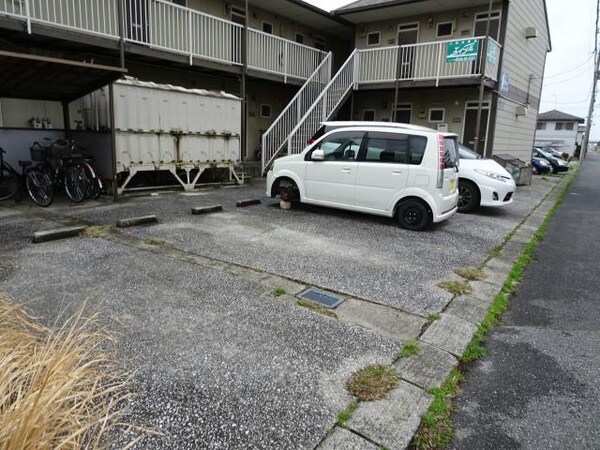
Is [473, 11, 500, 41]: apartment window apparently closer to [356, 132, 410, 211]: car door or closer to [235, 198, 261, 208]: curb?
[356, 132, 410, 211]: car door

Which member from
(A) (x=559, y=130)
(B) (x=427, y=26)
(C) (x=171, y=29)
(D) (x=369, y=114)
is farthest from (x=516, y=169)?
(A) (x=559, y=130)

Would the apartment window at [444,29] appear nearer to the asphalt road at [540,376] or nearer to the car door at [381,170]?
the car door at [381,170]

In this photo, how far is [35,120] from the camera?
30.4 ft

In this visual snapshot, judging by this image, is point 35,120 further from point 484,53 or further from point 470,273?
point 484,53

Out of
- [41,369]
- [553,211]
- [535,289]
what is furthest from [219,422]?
[553,211]

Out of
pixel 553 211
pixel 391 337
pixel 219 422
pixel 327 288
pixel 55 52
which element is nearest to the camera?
pixel 219 422

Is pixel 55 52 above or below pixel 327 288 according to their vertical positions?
above

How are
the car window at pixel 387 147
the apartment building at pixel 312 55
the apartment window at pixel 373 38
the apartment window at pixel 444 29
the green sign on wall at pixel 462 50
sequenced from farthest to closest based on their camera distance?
the apartment window at pixel 373 38 → the apartment window at pixel 444 29 → the green sign on wall at pixel 462 50 → the apartment building at pixel 312 55 → the car window at pixel 387 147

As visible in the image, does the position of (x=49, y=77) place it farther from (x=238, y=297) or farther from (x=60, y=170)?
(x=238, y=297)

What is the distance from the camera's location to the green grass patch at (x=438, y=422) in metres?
2.17

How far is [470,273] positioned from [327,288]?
1.90 metres

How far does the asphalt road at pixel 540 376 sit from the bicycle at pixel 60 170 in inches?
293

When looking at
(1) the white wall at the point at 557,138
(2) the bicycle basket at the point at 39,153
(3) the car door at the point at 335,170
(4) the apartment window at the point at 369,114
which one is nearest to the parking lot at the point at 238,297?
(3) the car door at the point at 335,170

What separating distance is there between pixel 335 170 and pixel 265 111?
29.6ft
